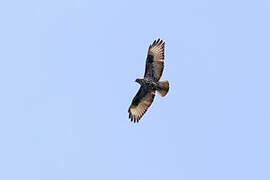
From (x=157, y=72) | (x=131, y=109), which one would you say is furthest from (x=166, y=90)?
(x=131, y=109)

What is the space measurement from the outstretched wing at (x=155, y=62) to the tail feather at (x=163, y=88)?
0.59 m

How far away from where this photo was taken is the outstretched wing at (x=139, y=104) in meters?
33.0

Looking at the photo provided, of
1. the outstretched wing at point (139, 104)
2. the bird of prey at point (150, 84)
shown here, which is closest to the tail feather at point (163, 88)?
the bird of prey at point (150, 84)

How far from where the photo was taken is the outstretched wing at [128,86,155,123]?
33.0 m

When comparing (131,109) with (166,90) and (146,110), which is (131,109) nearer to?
(146,110)

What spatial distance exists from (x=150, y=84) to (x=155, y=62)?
132 centimetres

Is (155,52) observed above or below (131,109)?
above

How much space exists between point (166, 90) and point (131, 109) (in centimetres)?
348

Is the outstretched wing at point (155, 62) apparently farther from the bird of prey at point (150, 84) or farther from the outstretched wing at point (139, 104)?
the outstretched wing at point (139, 104)

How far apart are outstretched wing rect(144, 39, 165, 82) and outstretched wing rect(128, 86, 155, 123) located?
1.30 metres

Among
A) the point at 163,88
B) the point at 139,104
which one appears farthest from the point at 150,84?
the point at 139,104

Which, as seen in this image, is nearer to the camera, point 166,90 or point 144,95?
point 166,90

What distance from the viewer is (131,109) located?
110 ft

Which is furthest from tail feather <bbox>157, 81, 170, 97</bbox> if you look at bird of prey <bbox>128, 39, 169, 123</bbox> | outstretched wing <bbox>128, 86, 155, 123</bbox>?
outstretched wing <bbox>128, 86, 155, 123</bbox>
